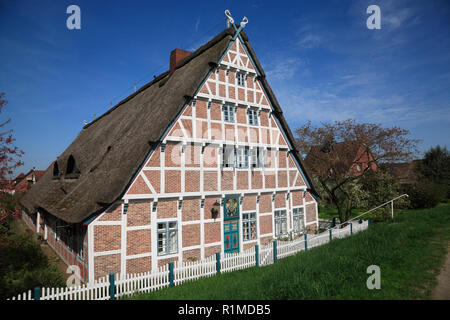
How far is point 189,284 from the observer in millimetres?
9734

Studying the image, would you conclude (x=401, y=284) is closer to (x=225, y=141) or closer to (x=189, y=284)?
(x=189, y=284)

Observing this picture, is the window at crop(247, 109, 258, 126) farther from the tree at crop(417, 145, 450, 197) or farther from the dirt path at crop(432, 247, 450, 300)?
the tree at crop(417, 145, 450, 197)

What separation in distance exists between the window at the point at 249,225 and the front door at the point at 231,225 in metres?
0.51

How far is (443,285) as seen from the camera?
752 cm

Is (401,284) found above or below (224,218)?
below

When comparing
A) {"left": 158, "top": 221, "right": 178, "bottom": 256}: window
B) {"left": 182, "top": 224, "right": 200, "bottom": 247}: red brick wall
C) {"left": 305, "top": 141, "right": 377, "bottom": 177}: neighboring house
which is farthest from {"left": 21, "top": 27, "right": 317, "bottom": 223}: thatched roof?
{"left": 305, "top": 141, "right": 377, "bottom": 177}: neighboring house

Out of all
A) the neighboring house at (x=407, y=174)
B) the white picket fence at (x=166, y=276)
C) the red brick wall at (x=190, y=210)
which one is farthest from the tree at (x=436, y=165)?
the red brick wall at (x=190, y=210)

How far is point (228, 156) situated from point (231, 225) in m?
3.75

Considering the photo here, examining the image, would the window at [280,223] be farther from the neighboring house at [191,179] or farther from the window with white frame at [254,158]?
the window with white frame at [254,158]

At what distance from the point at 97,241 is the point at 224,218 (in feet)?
20.2

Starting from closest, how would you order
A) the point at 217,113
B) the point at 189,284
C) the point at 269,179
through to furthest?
A: 1. the point at 189,284
2. the point at 217,113
3. the point at 269,179

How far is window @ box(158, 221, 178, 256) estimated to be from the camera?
1155 centimetres

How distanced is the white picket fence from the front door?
163 cm
